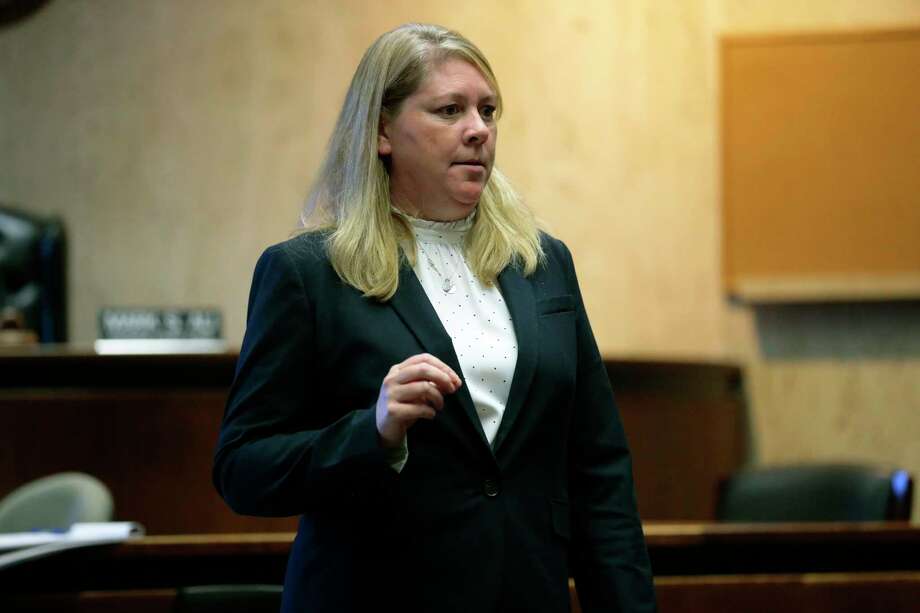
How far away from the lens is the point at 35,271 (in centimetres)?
579

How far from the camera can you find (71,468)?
3.67m

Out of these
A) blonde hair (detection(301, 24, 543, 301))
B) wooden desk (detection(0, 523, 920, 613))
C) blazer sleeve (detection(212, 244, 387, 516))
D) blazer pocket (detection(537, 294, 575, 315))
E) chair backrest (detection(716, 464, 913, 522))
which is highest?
blonde hair (detection(301, 24, 543, 301))

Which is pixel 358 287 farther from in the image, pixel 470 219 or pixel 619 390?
pixel 619 390

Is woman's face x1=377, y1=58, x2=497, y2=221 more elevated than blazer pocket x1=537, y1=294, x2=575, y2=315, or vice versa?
woman's face x1=377, y1=58, x2=497, y2=221

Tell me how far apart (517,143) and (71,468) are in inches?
114

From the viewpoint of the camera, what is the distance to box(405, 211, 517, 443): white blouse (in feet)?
5.11

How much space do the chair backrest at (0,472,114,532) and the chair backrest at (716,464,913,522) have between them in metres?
1.78

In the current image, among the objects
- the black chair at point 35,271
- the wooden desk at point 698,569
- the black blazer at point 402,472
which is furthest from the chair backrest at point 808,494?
the black chair at point 35,271

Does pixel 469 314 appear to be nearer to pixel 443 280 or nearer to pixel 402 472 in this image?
pixel 443 280

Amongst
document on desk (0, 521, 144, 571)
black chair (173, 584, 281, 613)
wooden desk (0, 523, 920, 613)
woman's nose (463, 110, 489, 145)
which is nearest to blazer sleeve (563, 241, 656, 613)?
woman's nose (463, 110, 489, 145)

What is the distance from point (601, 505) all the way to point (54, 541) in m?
1.14

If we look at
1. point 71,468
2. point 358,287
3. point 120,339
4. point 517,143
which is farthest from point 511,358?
point 517,143

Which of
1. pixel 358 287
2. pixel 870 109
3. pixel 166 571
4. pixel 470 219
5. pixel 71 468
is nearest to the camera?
pixel 358 287

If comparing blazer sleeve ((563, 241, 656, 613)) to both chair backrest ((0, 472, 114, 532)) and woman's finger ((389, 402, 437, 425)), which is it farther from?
chair backrest ((0, 472, 114, 532))
